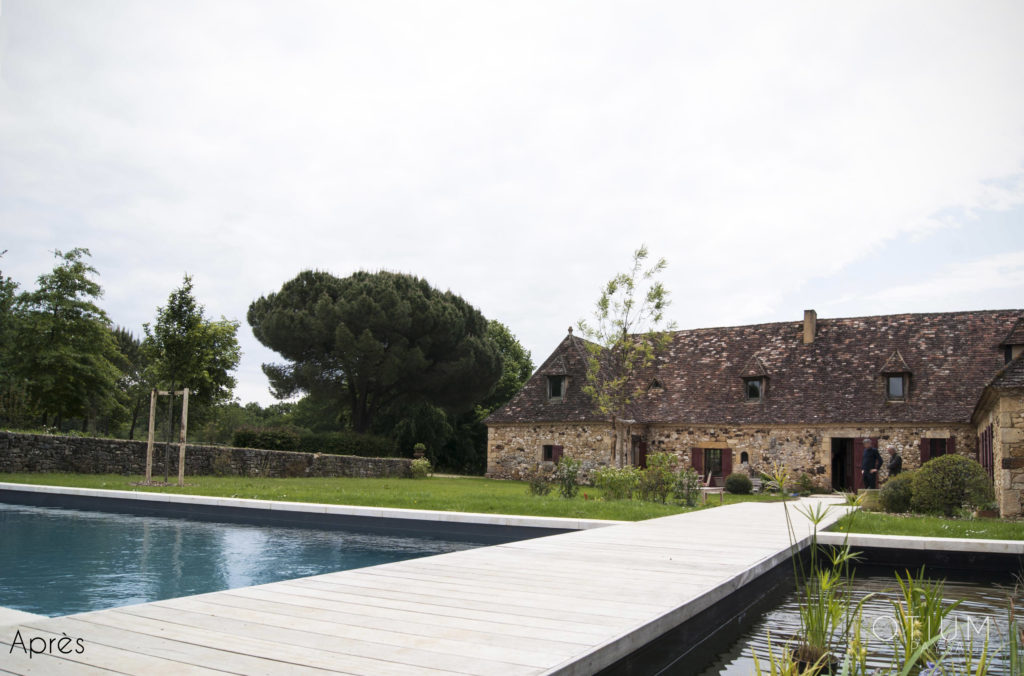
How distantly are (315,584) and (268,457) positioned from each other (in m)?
19.6

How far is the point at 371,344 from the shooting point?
31.5 meters

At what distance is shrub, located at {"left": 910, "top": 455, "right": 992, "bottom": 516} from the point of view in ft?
41.6

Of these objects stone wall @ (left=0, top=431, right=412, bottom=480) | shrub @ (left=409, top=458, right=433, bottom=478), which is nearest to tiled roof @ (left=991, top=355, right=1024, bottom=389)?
shrub @ (left=409, top=458, right=433, bottom=478)

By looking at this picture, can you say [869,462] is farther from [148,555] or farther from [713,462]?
[148,555]

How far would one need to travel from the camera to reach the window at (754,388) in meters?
25.3

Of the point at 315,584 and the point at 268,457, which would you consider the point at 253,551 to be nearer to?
the point at 315,584

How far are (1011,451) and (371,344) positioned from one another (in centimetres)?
2399

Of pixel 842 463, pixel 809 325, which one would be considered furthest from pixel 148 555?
pixel 809 325

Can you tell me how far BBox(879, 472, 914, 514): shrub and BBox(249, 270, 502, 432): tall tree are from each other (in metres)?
21.7

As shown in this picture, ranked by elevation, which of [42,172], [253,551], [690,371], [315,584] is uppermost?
[42,172]

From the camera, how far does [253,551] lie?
9211 millimetres

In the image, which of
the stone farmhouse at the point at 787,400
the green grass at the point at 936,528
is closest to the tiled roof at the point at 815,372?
the stone farmhouse at the point at 787,400

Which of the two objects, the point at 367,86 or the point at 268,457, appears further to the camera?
the point at 268,457

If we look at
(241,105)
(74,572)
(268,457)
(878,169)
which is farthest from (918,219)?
(268,457)
